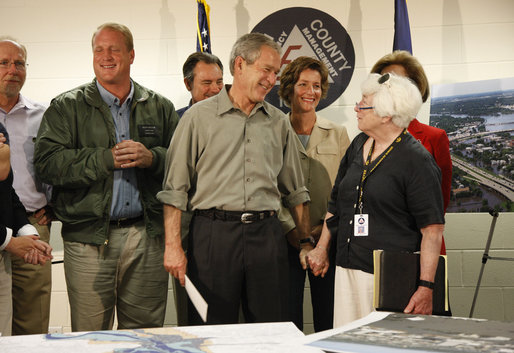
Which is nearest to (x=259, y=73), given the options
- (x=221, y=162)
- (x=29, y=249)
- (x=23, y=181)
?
(x=221, y=162)

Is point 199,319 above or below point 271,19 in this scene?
below

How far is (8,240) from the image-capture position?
2291 mm

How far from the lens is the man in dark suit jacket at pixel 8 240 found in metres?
2.24

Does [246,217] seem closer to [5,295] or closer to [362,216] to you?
[362,216]

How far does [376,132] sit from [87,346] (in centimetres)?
143

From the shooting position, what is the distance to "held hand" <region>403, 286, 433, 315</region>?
197 centimetres

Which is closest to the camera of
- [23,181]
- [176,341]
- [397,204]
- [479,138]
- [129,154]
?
[176,341]

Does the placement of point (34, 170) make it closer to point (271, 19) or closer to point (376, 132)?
point (376, 132)

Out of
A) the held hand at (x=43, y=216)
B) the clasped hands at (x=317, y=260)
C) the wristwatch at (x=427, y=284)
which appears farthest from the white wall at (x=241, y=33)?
the wristwatch at (x=427, y=284)

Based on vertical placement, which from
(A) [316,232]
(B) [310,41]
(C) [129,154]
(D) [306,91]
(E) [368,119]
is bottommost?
(A) [316,232]

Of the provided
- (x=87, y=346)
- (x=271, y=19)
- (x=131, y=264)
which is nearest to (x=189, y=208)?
(x=131, y=264)

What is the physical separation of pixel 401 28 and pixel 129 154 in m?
2.15

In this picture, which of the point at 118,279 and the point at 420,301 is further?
the point at 118,279

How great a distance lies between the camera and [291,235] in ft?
8.95
